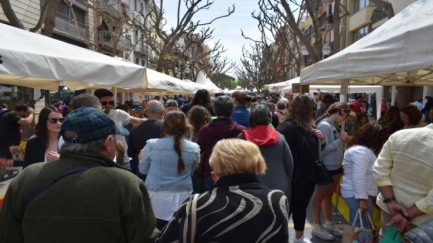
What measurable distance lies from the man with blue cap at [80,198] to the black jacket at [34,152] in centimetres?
178

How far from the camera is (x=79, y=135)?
70.6 inches

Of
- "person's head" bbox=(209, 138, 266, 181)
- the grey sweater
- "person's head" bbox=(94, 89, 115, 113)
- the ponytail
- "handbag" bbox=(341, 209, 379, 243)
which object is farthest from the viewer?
"person's head" bbox=(94, 89, 115, 113)

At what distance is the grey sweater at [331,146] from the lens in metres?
4.75

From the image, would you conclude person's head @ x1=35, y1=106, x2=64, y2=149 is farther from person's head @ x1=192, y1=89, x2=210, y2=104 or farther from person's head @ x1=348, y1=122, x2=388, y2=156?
person's head @ x1=192, y1=89, x2=210, y2=104

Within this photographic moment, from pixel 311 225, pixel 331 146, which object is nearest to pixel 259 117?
pixel 331 146

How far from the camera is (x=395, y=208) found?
8.99 feet

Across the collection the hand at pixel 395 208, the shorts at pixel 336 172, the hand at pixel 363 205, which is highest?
the hand at pixel 395 208

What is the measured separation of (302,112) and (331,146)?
797 millimetres

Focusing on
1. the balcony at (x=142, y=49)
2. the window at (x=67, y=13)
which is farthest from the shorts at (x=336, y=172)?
the balcony at (x=142, y=49)

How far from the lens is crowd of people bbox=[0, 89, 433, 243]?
1704mm

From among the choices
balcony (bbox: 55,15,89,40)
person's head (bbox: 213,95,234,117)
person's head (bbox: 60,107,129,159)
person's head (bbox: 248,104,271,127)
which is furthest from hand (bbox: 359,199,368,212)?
balcony (bbox: 55,15,89,40)

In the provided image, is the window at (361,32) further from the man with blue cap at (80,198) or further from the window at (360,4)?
the man with blue cap at (80,198)

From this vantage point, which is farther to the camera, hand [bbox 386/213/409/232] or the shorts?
the shorts

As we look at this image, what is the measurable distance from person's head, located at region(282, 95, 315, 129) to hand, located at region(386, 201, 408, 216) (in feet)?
5.26
